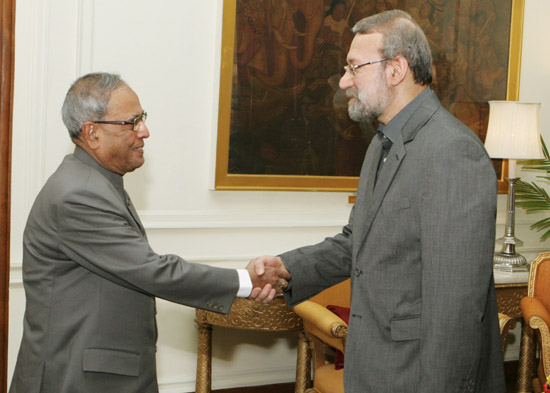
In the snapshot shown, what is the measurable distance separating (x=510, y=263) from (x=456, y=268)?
287cm

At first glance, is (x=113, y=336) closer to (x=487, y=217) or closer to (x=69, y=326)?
(x=69, y=326)

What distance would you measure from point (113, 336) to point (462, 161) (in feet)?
4.42

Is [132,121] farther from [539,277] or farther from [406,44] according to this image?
[539,277]

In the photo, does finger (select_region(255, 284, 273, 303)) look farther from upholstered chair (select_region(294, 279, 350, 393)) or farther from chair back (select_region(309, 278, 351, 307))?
chair back (select_region(309, 278, 351, 307))

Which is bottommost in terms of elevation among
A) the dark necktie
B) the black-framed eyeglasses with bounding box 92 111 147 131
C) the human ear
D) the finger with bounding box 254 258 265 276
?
the finger with bounding box 254 258 265 276

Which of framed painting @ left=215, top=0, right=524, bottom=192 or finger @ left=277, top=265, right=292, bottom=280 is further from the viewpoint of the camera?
framed painting @ left=215, top=0, right=524, bottom=192

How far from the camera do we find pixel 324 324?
3471mm

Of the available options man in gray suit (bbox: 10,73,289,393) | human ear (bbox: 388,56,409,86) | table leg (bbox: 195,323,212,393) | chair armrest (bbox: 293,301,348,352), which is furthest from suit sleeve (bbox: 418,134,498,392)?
table leg (bbox: 195,323,212,393)

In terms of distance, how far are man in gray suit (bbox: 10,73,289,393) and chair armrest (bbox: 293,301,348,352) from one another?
1053 mm

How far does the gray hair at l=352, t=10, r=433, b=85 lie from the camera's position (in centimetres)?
240

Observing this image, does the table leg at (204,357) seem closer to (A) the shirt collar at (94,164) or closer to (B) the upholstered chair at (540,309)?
(A) the shirt collar at (94,164)

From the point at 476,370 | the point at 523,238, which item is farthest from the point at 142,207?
the point at 523,238

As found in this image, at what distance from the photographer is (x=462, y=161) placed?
2068 mm

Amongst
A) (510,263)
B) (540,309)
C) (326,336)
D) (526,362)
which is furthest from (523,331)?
(326,336)
